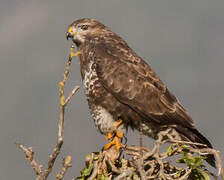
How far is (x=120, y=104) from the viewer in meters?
7.34

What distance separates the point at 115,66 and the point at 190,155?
313 centimetres

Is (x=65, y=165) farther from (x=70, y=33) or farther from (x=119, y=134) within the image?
(x=70, y=33)

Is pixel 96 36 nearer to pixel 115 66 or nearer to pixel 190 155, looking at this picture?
pixel 115 66

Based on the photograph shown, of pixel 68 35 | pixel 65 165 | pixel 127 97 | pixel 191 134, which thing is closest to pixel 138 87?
pixel 127 97

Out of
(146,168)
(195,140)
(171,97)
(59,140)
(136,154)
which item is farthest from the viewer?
(171,97)

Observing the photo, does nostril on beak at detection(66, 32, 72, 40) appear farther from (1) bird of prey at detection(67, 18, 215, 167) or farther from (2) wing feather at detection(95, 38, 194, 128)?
(2) wing feather at detection(95, 38, 194, 128)

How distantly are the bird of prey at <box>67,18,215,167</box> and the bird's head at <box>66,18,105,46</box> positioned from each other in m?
0.51

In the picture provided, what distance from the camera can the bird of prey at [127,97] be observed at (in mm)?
7297

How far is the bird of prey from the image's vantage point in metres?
7.30

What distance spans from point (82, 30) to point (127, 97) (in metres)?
1.93

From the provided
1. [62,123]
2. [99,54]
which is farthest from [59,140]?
[99,54]

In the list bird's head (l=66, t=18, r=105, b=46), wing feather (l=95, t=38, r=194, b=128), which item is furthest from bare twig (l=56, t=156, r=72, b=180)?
bird's head (l=66, t=18, r=105, b=46)

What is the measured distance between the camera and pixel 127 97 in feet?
24.3

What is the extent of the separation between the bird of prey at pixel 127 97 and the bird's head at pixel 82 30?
515 mm
